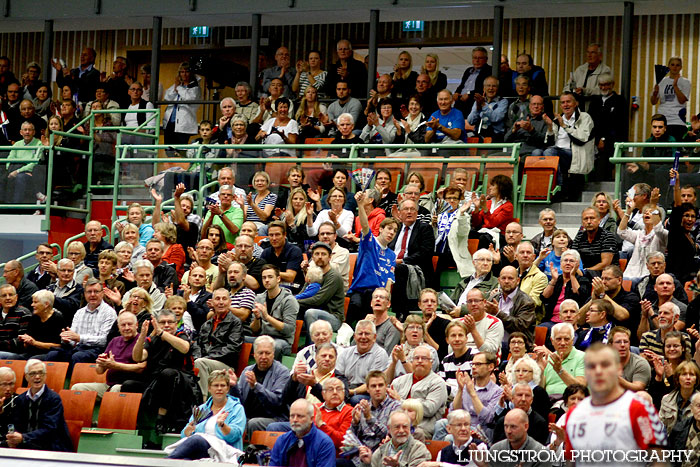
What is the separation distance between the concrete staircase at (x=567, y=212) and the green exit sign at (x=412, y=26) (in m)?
5.64

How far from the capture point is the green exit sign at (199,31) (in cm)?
1870

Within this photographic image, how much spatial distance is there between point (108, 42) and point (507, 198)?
10.2 metres

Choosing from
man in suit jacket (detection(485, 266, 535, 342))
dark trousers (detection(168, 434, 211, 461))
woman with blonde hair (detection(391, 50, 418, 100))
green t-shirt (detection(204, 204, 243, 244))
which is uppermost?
woman with blonde hair (detection(391, 50, 418, 100))

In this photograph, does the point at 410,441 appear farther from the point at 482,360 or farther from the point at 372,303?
the point at 372,303

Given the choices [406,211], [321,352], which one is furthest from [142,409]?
[406,211]

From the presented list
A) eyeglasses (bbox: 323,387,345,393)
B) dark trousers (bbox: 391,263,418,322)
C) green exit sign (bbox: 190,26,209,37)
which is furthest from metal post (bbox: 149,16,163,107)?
eyeglasses (bbox: 323,387,345,393)

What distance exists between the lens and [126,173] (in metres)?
13.8

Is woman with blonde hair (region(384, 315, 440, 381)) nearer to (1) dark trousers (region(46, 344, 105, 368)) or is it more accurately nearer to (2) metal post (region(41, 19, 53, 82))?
(1) dark trousers (region(46, 344, 105, 368))

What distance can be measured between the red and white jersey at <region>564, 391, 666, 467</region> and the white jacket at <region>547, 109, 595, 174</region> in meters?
7.52

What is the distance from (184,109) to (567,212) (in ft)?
21.9

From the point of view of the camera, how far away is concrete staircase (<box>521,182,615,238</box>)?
12.1 meters

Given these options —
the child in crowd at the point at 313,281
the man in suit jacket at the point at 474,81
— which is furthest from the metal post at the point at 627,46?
the child in crowd at the point at 313,281

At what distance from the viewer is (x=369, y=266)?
35.0 feet

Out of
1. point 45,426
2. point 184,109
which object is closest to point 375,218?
point 45,426
